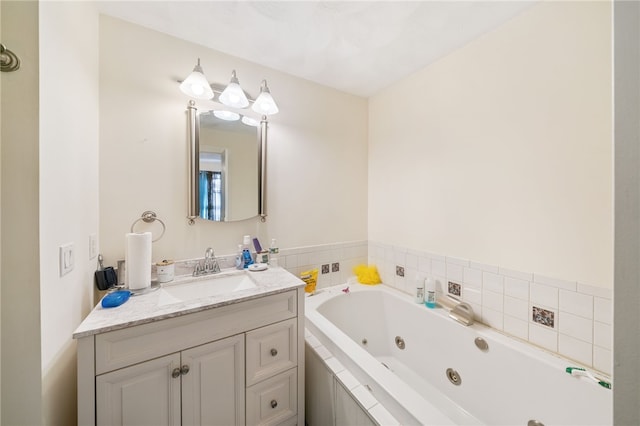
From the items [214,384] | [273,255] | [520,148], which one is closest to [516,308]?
[520,148]

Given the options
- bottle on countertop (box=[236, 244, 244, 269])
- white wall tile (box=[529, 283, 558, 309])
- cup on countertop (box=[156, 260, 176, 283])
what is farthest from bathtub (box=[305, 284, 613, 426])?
cup on countertop (box=[156, 260, 176, 283])

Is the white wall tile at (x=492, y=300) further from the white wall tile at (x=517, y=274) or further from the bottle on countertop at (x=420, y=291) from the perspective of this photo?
the bottle on countertop at (x=420, y=291)

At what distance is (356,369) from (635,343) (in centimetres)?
98

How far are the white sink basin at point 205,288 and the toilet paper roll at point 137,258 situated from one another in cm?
11

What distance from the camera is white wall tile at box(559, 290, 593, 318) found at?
3.28ft

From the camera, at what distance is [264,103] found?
151cm

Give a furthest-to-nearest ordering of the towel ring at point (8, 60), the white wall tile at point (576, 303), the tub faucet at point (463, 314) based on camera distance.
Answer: the tub faucet at point (463, 314) → the white wall tile at point (576, 303) → the towel ring at point (8, 60)

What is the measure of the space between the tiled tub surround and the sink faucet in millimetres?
1457

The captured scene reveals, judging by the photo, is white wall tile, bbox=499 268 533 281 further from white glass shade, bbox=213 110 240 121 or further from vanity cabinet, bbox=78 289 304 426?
white glass shade, bbox=213 110 240 121

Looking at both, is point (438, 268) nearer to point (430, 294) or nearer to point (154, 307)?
point (430, 294)

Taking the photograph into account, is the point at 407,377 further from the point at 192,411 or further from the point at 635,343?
the point at 635,343

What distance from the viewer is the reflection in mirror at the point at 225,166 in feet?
4.58

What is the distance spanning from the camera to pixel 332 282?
1958 millimetres

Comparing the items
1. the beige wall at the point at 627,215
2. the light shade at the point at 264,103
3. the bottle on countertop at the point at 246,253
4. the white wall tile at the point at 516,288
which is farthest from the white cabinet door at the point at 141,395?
the white wall tile at the point at 516,288
